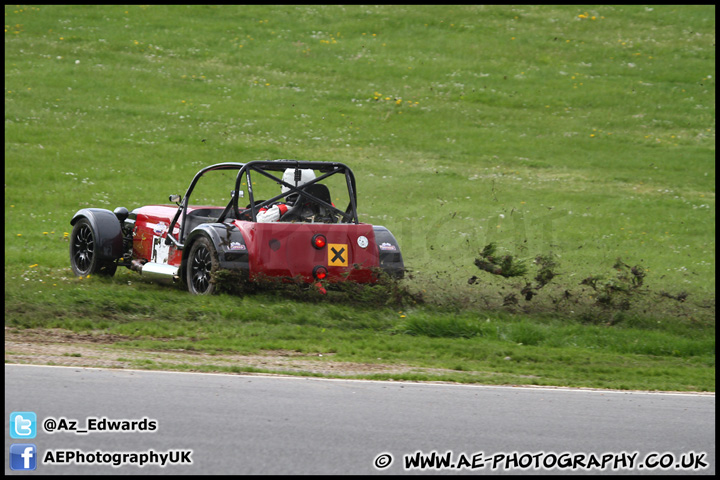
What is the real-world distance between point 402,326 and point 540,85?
29.5 m

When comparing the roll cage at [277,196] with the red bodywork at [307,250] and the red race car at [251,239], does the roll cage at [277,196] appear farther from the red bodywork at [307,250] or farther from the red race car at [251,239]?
the red bodywork at [307,250]

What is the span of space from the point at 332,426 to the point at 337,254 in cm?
548

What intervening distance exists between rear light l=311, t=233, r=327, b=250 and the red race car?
13 millimetres

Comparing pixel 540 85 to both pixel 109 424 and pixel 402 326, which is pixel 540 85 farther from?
pixel 109 424

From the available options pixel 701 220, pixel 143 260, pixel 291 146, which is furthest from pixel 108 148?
pixel 701 220

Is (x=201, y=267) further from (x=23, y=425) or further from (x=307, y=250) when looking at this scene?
(x=23, y=425)

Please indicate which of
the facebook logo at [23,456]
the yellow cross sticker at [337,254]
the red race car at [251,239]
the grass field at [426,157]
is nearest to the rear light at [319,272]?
the red race car at [251,239]

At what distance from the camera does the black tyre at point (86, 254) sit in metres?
12.8

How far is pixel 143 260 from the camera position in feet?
42.3

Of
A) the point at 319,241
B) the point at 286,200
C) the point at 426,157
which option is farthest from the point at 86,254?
the point at 426,157

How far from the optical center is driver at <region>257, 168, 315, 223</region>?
11.6 metres

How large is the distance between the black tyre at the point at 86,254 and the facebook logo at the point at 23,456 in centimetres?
Result: 787

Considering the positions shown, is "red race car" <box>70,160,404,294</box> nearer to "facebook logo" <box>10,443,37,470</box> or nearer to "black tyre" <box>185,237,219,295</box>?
"black tyre" <box>185,237,219,295</box>

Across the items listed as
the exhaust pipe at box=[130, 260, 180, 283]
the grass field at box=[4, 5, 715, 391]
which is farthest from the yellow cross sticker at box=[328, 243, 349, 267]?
the exhaust pipe at box=[130, 260, 180, 283]
